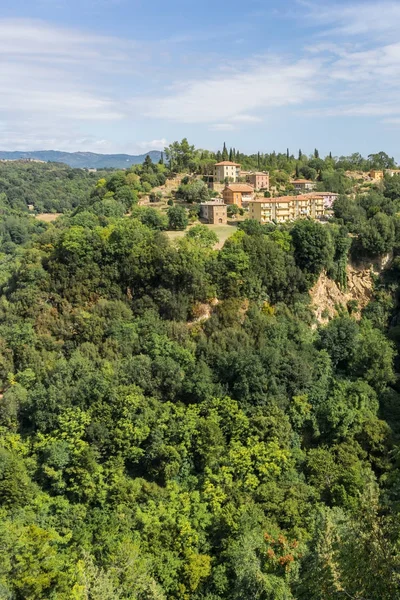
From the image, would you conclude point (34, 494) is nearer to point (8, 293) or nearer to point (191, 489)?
point (191, 489)

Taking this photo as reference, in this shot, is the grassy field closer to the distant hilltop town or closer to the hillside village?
the hillside village

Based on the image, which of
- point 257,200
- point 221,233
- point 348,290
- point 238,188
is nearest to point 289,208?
point 257,200

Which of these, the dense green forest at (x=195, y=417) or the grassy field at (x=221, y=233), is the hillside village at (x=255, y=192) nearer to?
the grassy field at (x=221, y=233)

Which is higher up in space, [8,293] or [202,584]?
[8,293]

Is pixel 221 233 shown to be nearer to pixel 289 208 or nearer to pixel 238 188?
pixel 289 208

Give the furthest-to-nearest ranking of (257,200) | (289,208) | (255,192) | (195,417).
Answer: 1. (255,192)
2. (289,208)
3. (257,200)
4. (195,417)

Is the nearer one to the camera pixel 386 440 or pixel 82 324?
pixel 386 440

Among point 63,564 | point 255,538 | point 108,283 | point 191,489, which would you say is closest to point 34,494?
point 63,564
